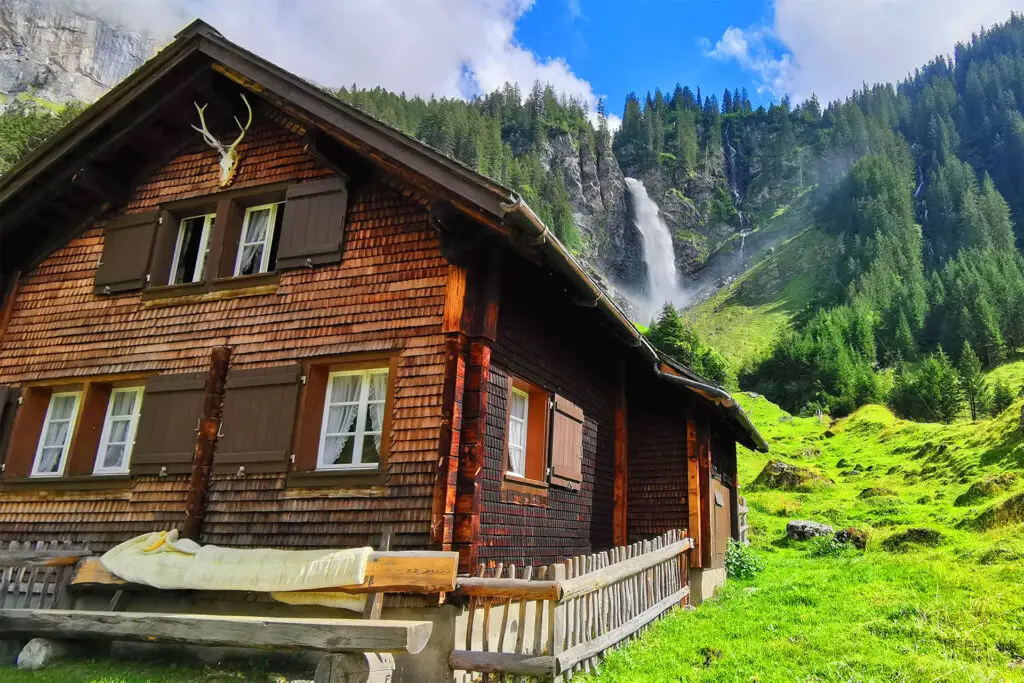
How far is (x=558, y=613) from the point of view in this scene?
684 centimetres

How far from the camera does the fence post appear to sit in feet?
21.2

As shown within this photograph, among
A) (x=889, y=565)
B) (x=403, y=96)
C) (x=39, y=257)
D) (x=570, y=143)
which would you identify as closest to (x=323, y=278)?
(x=39, y=257)

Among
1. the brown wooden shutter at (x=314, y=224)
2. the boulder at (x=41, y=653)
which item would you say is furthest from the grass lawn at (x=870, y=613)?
the brown wooden shutter at (x=314, y=224)

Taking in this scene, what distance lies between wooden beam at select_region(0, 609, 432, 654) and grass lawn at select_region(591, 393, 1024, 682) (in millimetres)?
3011

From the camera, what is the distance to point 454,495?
793 centimetres

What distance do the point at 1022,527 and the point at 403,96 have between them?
5056 inches

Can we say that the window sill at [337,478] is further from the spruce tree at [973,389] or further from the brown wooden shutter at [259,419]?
the spruce tree at [973,389]

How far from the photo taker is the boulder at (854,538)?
16.8 meters

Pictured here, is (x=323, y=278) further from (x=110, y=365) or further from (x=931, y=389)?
(x=931, y=389)

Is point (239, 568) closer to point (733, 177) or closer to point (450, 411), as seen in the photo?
point (450, 411)

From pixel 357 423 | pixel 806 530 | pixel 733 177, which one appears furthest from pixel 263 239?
pixel 733 177

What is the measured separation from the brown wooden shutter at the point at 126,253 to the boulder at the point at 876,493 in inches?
954

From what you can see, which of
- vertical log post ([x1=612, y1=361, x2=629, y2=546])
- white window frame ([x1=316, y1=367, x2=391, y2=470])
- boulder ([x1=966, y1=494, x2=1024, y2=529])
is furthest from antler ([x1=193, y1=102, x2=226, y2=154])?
boulder ([x1=966, y1=494, x2=1024, y2=529])

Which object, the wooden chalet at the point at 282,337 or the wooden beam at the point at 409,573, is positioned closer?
the wooden beam at the point at 409,573
